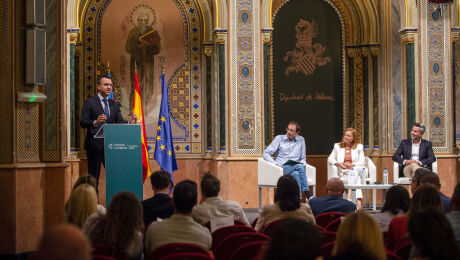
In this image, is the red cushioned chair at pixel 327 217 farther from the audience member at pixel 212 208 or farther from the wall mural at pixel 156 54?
the wall mural at pixel 156 54

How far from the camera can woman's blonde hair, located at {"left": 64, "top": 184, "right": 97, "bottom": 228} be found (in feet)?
13.7

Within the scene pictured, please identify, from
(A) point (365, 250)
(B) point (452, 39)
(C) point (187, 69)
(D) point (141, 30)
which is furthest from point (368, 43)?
(A) point (365, 250)

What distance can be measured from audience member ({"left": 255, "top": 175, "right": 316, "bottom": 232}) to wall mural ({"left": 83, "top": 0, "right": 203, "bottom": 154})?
6.63 meters

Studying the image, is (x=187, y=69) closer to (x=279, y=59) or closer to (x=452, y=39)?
(x=279, y=59)

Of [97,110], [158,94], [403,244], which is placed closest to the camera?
[403,244]

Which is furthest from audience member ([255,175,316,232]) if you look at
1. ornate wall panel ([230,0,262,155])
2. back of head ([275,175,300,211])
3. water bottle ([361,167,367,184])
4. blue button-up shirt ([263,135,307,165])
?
ornate wall panel ([230,0,262,155])

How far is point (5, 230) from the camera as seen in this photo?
20.5 ft

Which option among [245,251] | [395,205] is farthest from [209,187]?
[245,251]

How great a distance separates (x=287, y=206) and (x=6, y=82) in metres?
3.11

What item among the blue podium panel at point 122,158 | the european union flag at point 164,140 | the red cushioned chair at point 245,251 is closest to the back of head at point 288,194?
the red cushioned chair at point 245,251

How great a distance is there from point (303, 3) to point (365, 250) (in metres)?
9.42

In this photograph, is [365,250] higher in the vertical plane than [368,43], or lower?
lower

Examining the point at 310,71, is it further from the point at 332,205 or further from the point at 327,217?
the point at 327,217

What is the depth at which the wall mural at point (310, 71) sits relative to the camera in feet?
38.4
